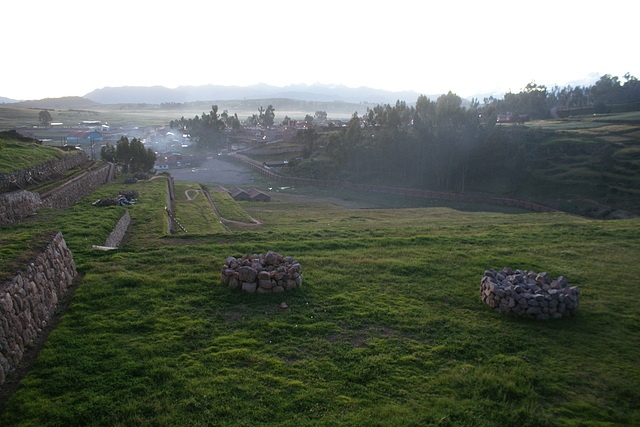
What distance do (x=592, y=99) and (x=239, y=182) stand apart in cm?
11591

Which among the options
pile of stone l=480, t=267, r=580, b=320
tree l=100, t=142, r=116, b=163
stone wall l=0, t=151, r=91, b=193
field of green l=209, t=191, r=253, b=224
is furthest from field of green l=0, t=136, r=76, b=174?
pile of stone l=480, t=267, r=580, b=320

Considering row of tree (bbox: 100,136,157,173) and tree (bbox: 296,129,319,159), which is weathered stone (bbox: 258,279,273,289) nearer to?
row of tree (bbox: 100,136,157,173)

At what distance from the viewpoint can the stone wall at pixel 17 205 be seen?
19.5 meters

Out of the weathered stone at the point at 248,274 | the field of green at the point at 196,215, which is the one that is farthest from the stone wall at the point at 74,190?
the weathered stone at the point at 248,274

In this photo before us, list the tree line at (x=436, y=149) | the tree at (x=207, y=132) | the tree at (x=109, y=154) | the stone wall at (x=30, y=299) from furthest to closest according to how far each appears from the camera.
A: 1. the tree at (x=207, y=132)
2. the tree line at (x=436, y=149)
3. the tree at (x=109, y=154)
4. the stone wall at (x=30, y=299)

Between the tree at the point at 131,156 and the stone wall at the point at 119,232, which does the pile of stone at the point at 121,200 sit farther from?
the tree at the point at 131,156

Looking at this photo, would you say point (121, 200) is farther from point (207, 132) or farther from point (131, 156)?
point (207, 132)

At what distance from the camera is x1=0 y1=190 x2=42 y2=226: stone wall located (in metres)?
19.5


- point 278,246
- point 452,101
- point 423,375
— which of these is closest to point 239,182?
point 452,101

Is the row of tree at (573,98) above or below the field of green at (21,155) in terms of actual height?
above

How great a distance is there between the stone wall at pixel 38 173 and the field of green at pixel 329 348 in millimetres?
9672

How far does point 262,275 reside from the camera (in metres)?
13.0

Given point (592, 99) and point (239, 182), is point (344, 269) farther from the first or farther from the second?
point (592, 99)

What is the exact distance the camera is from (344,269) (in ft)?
52.4
